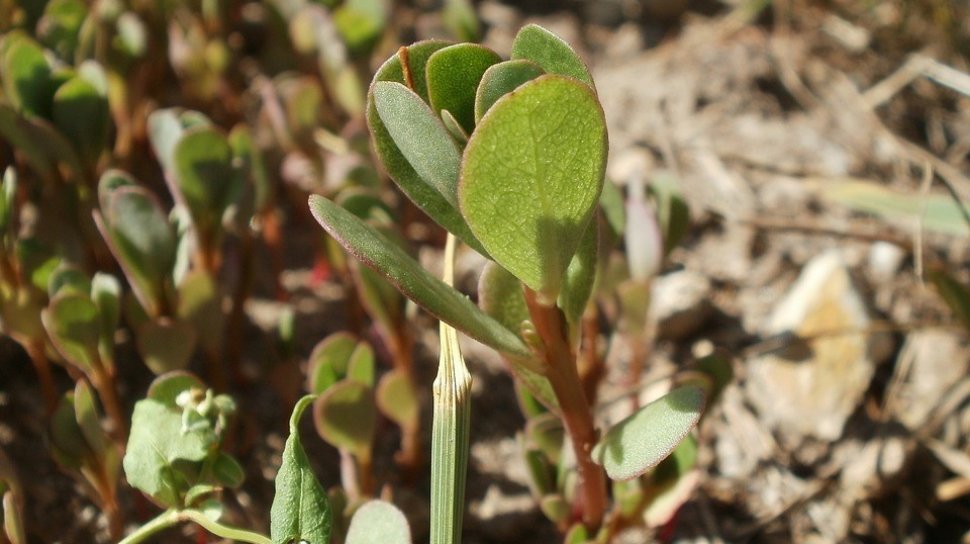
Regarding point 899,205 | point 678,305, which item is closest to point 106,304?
point 678,305

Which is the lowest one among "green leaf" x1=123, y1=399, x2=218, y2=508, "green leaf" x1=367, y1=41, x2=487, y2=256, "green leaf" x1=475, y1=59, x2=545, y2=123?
"green leaf" x1=123, y1=399, x2=218, y2=508

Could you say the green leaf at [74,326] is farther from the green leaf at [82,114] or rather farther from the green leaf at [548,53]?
the green leaf at [548,53]

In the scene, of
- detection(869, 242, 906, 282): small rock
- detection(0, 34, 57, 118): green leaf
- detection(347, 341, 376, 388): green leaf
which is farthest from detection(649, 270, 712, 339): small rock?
detection(0, 34, 57, 118): green leaf

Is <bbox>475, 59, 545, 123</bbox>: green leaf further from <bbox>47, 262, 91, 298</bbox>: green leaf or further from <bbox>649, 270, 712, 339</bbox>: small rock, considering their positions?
<bbox>649, 270, 712, 339</bbox>: small rock

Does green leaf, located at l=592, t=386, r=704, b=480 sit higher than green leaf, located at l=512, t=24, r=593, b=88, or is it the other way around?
green leaf, located at l=512, t=24, r=593, b=88

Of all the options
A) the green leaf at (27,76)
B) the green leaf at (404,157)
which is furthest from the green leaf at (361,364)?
the green leaf at (27,76)

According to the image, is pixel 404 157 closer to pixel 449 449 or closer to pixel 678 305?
pixel 449 449

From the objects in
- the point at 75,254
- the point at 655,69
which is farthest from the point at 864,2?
the point at 75,254

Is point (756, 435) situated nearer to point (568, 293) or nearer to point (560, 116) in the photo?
point (568, 293)
